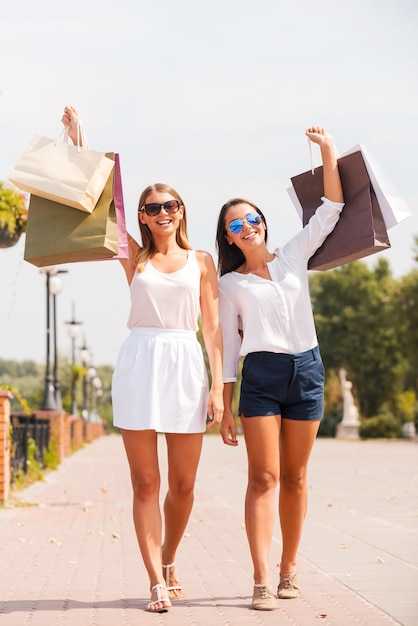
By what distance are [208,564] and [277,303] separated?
2.64 meters

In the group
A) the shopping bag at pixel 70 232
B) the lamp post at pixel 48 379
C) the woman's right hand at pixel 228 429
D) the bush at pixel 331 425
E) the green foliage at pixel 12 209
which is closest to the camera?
the shopping bag at pixel 70 232

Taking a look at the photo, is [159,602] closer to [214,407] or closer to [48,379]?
[214,407]

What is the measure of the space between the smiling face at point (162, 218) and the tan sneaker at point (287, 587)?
75.4 inches

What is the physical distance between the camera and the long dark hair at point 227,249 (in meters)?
5.95

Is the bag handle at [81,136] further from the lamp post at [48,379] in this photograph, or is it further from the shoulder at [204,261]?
the lamp post at [48,379]

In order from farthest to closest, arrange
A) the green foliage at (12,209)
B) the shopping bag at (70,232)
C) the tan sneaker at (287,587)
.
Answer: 1. the green foliage at (12,209)
2. the tan sneaker at (287,587)
3. the shopping bag at (70,232)

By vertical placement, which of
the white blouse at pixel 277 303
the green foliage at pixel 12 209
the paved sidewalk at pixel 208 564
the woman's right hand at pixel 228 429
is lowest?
the paved sidewalk at pixel 208 564

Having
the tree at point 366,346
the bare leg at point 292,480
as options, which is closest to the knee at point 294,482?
the bare leg at point 292,480

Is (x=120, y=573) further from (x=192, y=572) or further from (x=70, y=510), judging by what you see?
(x=70, y=510)


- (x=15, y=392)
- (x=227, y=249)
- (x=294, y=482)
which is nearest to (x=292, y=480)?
(x=294, y=482)

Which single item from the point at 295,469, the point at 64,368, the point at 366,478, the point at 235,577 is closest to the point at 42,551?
the point at 235,577

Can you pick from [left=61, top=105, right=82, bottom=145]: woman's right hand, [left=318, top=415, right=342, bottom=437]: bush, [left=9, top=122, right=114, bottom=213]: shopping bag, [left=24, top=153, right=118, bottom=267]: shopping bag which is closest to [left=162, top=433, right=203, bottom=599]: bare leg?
[left=24, top=153, right=118, bottom=267]: shopping bag

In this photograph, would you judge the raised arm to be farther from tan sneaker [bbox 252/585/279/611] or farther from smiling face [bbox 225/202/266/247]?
tan sneaker [bbox 252/585/279/611]

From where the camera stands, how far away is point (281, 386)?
557cm
